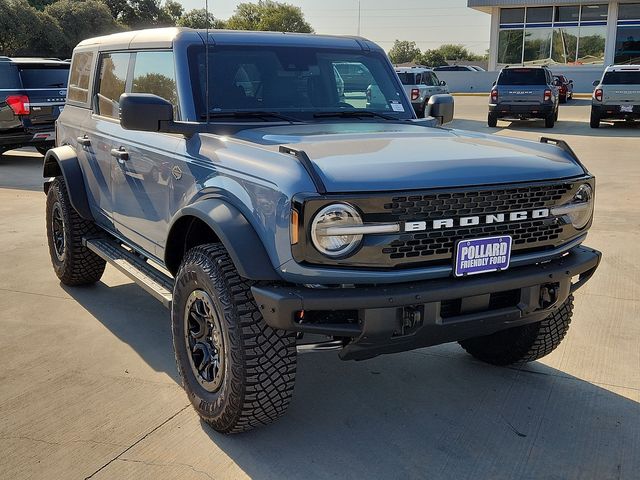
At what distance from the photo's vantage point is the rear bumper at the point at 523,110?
61.4 feet

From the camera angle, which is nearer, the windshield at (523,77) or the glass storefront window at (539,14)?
the windshield at (523,77)

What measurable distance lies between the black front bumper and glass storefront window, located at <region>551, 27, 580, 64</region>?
39768 mm

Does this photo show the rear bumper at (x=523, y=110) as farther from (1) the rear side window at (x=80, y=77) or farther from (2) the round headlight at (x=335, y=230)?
(2) the round headlight at (x=335, y=230)

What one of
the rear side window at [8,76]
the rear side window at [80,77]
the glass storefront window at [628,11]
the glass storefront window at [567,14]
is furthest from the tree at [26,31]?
the rear side window at [80,77]

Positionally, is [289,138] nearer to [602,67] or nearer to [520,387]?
[520,387]

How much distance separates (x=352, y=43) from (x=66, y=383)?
2.83 m

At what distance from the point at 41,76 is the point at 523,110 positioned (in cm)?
1229

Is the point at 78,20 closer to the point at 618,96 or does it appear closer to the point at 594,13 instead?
the point at 594,13

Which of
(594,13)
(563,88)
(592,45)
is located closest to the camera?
(563,88)

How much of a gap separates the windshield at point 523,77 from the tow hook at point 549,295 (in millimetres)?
17095

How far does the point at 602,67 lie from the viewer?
38.8m

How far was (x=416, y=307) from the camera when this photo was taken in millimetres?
2938

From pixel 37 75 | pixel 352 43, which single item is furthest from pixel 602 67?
pixel 352 43

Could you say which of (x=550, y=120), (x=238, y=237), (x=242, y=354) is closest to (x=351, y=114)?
(x=238, y=237)
